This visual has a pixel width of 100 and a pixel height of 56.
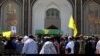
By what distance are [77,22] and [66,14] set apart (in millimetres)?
1922

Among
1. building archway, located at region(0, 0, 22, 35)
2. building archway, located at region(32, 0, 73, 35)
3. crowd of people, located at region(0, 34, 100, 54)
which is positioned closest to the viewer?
crowd of people, located at region(0, 34, 100, 54)

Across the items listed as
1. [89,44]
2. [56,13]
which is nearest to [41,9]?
[56,13]

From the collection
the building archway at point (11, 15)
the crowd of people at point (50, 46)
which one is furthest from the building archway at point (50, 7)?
the crowd of people at point (50, 46)

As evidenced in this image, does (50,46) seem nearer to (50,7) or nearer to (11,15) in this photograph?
(11,15)

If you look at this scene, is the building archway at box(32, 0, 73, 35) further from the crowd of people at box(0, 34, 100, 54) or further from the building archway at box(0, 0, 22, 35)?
the crowd of people at box(0, 34, 100, 54)

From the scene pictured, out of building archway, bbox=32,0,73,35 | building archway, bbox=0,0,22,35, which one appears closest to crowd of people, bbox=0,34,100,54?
building archway, bbox=0,0,22,35

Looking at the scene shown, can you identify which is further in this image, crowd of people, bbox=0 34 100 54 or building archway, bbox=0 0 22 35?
building archway, bbox=0 0 22 35

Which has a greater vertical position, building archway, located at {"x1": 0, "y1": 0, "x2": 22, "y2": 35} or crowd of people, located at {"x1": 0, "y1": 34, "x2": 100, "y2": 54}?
building archway, located at {"x1": 0, "y1": 0, "x2": 22, "y2": 35}

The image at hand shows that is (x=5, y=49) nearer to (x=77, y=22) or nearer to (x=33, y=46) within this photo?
(x=33, y=46)

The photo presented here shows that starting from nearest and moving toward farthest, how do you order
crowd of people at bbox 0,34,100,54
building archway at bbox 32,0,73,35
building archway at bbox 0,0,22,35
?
crowd of people at bbox 0,34,100,54, building archway at bbox 0,0,22,35, building archway at bbox 32,0,73,35

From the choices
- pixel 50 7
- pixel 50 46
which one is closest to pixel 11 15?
pixel 50 7

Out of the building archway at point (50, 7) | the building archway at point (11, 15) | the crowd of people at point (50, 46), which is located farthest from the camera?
the building archway at point (50, 7)

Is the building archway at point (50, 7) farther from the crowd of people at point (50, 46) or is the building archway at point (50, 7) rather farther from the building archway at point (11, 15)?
the crowd of people at point (50, 46)

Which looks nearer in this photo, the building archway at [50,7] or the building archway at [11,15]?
the building archway at [11,15]
